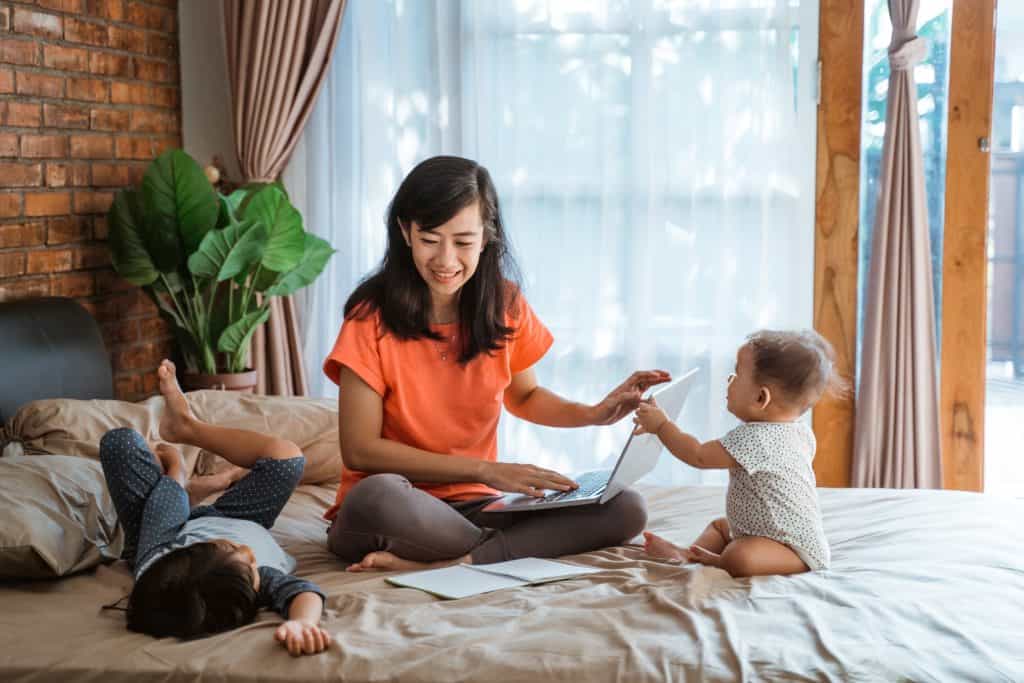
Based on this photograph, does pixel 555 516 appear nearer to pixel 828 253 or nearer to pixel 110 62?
pixel 828 253

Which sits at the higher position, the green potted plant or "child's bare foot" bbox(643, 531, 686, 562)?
the green potted plant

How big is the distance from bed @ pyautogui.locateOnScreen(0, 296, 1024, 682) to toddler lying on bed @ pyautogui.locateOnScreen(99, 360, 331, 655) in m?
0.04

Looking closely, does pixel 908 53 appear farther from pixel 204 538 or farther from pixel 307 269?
pixel 204 538

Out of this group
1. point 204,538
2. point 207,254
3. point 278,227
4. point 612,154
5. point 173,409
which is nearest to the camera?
point 204,538

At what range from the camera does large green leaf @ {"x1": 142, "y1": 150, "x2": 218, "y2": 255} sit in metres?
3.16

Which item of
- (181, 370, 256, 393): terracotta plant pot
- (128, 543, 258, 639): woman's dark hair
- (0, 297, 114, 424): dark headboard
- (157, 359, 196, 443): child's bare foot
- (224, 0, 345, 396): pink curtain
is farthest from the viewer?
(224, 0, 345, 396): pink curtain

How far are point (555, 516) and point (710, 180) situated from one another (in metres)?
1.72

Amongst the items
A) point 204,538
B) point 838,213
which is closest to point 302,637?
point 204,538

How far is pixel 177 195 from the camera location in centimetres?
317

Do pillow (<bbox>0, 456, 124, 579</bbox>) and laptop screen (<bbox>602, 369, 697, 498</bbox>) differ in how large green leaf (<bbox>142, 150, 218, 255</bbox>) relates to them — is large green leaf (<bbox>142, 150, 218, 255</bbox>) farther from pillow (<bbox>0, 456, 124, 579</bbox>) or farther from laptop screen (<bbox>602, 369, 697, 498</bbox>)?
laptop screen (<bbox>602, 369, 697, 498</bbox>)

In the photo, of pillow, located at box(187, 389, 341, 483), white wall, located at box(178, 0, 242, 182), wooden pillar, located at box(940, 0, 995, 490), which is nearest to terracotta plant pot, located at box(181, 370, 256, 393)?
pillow, located at box(187, 389, 341, 483)

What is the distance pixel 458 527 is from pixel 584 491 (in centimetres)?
25

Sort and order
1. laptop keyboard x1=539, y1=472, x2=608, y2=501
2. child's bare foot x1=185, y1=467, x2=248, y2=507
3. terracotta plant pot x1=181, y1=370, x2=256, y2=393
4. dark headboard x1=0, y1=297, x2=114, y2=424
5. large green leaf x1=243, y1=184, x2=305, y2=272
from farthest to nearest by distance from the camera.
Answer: terracotta plant pot x1=181, y1=370, x2=256, y2=393 < large green leaf x1=243, y1=184, x2=305, y2=272 < dark headboard x1=0, y1=297, x2=114, y2=424 < child's bare foot x1=185, y1=467, x2=248, y2=507 < laptop keyboard x1=539, y1=472, x2=608, y2=501

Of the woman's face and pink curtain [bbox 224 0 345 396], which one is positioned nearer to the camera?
the woman's face
